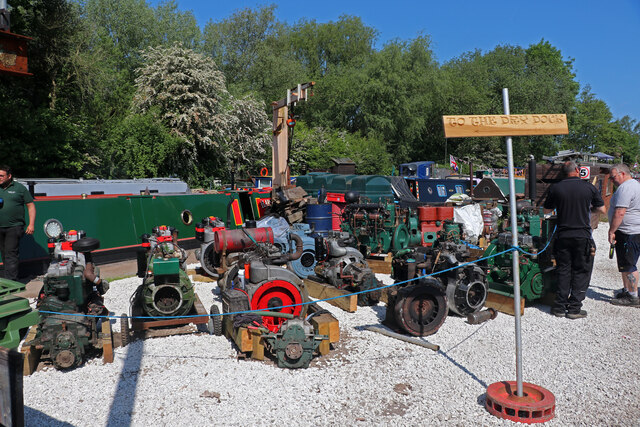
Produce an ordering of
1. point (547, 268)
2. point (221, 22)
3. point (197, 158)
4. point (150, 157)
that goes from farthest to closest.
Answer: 1. point (221, 22)
2. point (197, 158)
3. point (150, 157)
4. point (547, 268)

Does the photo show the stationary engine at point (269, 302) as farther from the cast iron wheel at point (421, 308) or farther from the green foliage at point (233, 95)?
the green foliage at point (233, 95)

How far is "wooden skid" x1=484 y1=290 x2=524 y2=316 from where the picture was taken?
6254 mm

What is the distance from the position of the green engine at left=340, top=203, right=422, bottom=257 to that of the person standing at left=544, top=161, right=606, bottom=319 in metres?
3.39

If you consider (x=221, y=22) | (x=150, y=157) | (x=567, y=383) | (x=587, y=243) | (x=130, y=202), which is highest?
(x=221, y=22)

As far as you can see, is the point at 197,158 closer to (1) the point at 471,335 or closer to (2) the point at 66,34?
(2) the point at 66,34

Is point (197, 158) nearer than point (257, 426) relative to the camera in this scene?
No

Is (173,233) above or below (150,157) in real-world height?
below

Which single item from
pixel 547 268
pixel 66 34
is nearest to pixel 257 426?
pixel 547 268

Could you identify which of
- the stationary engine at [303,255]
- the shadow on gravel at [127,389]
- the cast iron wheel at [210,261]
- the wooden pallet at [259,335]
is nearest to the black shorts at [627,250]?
the wooden pallet at [259,335]

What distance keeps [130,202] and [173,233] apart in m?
2.55

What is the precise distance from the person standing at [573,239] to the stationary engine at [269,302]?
11.5ft

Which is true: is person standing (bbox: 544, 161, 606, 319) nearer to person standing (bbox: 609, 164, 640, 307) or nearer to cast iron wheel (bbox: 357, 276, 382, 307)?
person standing (bbox: 609, 164, 640, 307)

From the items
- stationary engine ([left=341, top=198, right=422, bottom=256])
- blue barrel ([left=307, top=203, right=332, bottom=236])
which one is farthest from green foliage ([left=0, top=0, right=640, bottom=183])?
stationary engine ([left=341, top=198, right=422, bottom=256])

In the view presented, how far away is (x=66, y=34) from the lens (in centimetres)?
1673
